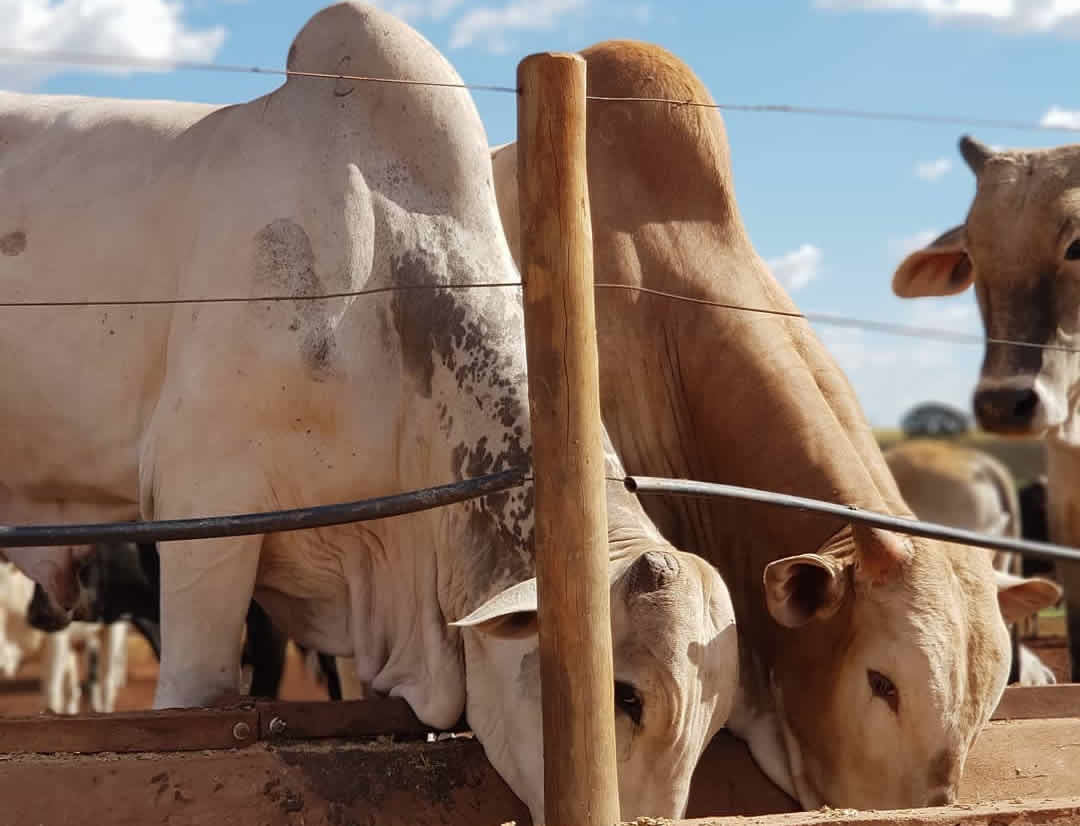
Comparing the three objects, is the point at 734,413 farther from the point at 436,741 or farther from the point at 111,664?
the point at 111,664

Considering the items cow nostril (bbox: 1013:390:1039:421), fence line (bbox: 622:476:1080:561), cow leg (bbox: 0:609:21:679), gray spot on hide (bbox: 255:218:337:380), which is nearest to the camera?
fence line (bbox: 622:476:1080:561)

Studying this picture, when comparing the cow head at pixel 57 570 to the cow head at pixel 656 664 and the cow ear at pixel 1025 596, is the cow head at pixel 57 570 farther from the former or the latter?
the cow ear at pixel 1025 596

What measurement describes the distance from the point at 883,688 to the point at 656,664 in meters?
0.82

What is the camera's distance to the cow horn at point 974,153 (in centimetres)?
586

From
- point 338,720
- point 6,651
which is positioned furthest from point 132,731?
point 6,651

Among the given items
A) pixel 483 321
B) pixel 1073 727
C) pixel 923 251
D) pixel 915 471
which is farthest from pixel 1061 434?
pixel 915 471

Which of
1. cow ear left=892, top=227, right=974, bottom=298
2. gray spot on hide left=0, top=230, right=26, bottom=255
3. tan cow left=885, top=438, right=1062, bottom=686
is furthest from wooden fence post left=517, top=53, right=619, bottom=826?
tan cow left=885, top=438, right=1062, bottom=686

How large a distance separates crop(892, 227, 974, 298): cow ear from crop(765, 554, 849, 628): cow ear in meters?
2.26

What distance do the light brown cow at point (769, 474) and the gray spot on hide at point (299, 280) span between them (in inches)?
44.8

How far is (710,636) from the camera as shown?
11.4 ft

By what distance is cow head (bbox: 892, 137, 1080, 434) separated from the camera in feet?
17.1

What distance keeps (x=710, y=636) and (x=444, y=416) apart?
96cm

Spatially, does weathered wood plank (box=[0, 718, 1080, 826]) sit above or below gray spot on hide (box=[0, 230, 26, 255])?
below

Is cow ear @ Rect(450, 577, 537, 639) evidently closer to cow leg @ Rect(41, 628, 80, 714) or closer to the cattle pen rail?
the cattle pen rail
